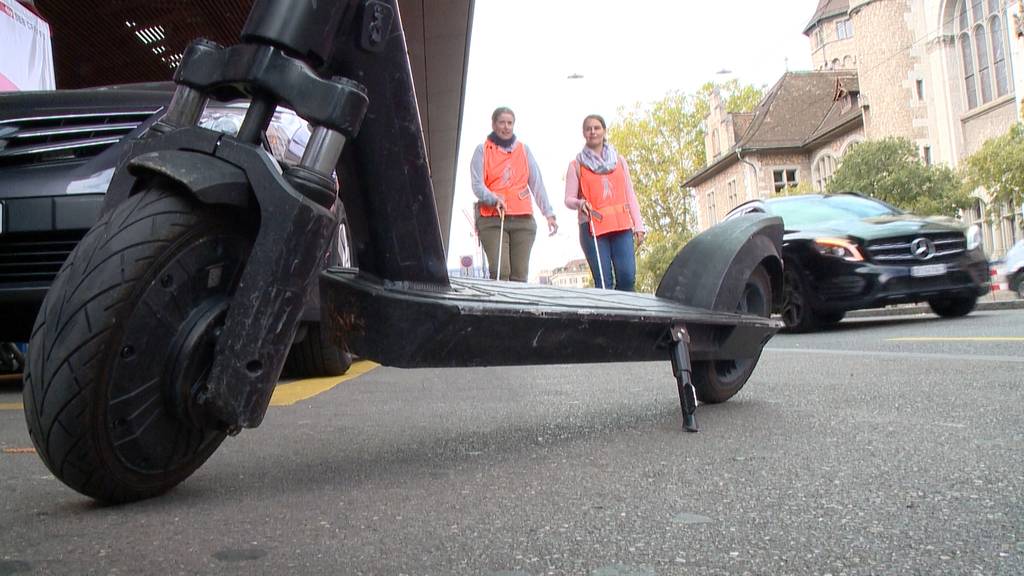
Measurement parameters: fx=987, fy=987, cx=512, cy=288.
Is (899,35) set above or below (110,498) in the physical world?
above

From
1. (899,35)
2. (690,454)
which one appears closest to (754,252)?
(690,454)

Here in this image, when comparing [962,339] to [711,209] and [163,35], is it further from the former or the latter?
[711,209]

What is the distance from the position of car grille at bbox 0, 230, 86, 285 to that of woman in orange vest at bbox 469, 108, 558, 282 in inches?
160

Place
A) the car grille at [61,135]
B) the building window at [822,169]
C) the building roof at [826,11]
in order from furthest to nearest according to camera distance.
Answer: the building roof at [826,11], the building window at [822,169], the car grille at [61,135]

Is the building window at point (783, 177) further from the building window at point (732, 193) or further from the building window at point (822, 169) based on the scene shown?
the building window at point (732, 193)

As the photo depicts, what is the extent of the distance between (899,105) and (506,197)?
42808mm

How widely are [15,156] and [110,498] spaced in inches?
115

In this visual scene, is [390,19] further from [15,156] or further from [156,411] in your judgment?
[15,156]

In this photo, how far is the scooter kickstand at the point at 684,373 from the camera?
10.4 feet

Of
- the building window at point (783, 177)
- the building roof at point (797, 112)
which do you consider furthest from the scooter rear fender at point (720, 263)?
the building window at point (783, 177)

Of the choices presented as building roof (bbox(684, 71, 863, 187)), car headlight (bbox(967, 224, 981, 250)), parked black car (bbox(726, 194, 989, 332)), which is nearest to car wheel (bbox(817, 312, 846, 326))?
parked black car (bbox(726, 194, 989, 332))

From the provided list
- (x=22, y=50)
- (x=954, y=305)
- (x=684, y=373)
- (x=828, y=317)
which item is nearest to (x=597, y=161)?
(x=828, y=317)

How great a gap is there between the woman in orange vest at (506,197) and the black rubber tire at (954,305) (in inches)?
194

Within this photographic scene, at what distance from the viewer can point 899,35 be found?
4931 centimetres
